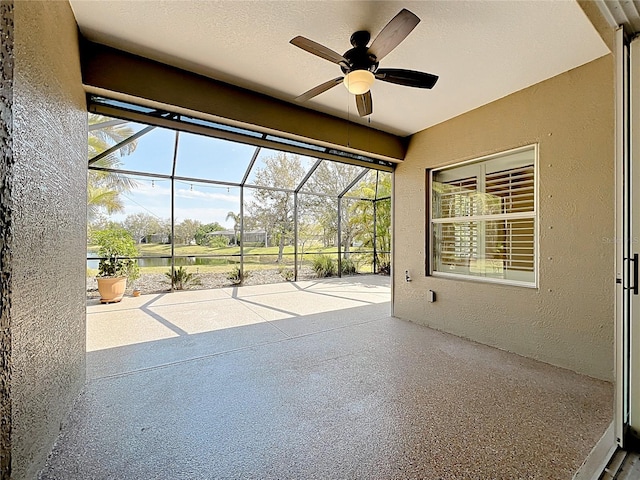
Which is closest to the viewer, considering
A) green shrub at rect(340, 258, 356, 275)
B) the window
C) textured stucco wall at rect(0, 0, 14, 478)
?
textured stucco wall at rect(0, 0, 14, 478)

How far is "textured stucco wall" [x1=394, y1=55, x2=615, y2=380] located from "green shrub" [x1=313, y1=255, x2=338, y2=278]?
206 inches

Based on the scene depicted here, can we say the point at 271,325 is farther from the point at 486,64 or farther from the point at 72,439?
the point at 486,64

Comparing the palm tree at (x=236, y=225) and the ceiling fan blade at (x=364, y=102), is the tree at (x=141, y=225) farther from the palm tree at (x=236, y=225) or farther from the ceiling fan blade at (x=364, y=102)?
the ceiling fan blade at (x=364, y=102)

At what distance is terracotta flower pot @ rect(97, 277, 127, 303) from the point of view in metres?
5.35

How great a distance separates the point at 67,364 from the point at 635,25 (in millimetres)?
3895

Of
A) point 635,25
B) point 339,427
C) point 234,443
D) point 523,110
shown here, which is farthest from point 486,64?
point 234,443

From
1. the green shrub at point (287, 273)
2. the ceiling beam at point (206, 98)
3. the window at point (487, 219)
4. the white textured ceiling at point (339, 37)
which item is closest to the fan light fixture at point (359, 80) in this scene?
the white textured ceiling at point (339, 37)

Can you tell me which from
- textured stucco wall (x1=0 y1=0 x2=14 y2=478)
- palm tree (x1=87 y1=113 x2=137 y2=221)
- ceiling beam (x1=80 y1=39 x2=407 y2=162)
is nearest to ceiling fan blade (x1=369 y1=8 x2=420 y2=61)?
ceiling beam (x1=80 y1=39 x2=407 y2=162)

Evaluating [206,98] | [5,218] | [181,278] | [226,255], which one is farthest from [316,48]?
[181,278]

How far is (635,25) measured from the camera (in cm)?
155

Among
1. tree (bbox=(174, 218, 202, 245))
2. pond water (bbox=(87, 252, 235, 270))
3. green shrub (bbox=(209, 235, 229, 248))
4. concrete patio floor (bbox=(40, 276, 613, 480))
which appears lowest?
concrete patio floor (bbox=(40, 276, 613, 480))

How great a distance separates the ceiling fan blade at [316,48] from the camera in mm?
1908

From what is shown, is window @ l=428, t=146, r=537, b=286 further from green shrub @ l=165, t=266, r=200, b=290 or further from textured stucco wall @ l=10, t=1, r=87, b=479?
green shrub @ l=165, t=266, r=200, b=290

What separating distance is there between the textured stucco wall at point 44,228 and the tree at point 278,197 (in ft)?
17.1
